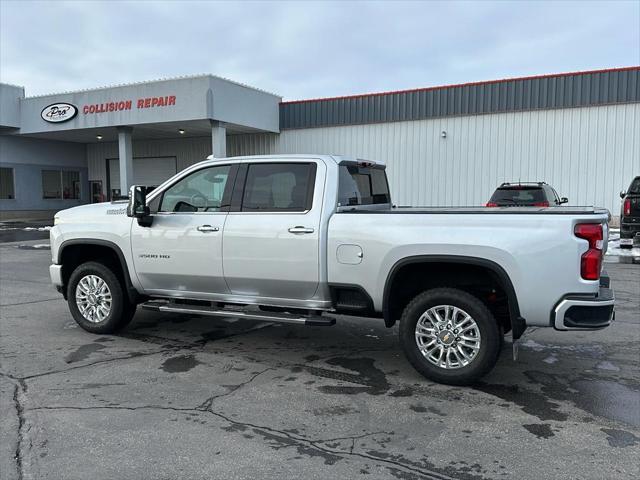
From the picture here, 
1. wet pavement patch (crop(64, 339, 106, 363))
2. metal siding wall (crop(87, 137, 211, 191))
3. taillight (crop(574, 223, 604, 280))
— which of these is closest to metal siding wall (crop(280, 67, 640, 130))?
metal siding wall (crop(87, 137, 211, 191))

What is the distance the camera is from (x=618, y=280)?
33.3ft

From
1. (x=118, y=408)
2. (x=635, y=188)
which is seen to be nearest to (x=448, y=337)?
(x=118, y=408)

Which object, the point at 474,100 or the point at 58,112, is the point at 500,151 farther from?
the point at 58,112

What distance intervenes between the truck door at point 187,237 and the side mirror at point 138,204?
18 centimetres

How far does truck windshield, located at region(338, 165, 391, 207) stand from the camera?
212 inches

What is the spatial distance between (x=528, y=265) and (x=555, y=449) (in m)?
1.37

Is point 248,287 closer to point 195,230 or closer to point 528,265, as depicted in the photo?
point 195,230

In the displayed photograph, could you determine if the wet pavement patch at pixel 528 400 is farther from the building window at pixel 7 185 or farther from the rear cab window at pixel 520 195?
the building window at pixel 7 185

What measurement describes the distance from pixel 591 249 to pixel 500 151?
1858 cm

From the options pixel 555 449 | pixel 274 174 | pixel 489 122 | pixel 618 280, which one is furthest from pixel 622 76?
pixel 555 449

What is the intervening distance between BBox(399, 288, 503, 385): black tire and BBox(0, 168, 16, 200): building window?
31.0 meters

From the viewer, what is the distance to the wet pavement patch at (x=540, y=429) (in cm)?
369

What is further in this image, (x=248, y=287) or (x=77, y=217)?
(x=77, y=217)

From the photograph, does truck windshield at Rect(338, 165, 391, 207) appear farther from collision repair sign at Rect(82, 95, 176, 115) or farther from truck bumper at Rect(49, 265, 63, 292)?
collision repair sign at Rect(82, 95, 176, 115)
